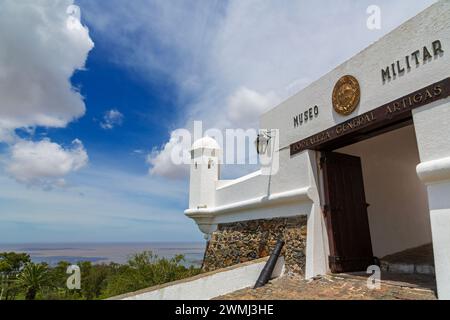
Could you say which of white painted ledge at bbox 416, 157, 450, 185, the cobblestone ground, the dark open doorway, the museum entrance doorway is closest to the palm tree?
the cobblestone ground

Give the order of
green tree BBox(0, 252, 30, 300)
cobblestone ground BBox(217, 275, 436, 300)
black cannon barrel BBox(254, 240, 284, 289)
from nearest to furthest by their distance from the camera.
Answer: cobblestone ground BBox(217, 275, 436, 300) < black cannon barrel BBox(254, 240, 284, 289) < green tree BBox(0, 252, 30, 300)

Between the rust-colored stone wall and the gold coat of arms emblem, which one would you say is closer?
the gold coat of arms emblem

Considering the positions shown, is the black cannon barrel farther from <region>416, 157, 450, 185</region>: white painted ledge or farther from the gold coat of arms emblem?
<region>416, 157, 450, 185</region>: white painted ledge

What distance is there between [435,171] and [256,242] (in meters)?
4.63

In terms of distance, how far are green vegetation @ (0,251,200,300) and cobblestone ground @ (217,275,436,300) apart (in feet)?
11.1

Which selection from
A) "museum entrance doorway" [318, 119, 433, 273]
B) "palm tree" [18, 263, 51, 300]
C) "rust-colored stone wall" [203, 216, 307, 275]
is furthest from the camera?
"palm tree" [18, 263, 51, 300]

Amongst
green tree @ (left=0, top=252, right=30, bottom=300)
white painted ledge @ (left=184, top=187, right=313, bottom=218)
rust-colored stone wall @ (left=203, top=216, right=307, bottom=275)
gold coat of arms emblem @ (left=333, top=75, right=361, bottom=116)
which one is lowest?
green tree @ (left=0, top=252, right=30, bottom=300)

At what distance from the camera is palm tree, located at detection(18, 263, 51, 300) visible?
14.8 m

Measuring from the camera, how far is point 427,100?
384cm

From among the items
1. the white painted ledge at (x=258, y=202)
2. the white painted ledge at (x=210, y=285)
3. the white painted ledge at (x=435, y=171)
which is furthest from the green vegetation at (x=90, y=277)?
the white painted ledge at (x=435, y=171)

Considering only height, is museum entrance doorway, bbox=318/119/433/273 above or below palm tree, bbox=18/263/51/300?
above
